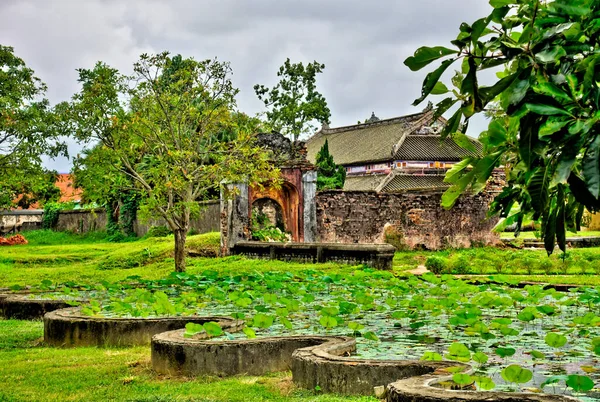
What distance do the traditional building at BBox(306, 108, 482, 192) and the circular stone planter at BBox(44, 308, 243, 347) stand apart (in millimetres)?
24239

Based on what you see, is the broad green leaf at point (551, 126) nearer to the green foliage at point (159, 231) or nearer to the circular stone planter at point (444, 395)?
the circular stone planter at point (444, 395)

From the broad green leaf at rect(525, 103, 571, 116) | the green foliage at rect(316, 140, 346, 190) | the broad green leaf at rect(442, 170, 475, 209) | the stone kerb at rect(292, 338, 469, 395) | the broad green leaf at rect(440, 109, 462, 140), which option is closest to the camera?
the broad green leaf at rect(525, 103, 571, 116)

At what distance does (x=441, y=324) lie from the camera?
6871 mm

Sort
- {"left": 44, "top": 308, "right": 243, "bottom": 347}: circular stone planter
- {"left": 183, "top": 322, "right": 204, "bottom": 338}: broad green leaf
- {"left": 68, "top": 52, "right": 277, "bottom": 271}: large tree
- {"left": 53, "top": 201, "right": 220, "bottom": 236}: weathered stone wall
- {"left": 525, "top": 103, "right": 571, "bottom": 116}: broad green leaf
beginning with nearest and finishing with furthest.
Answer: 1. {"left": 525, "top": 103, "right": 571, "bottom": 116}: broad green leaf
2. {"left": 183, "top": 322, "right": 204, "bottom": 338}: broad green leaf
3. {"left": 44, "top": 308, "right": 243, "bottom": 347}: circular stone planter
4. {"left": 68, "top": 52, "right": 277, "bottom": 271}: large tree
5. {"left": 53, "top": 201, "right": 220, "bottom": 236}: weathered stone wall

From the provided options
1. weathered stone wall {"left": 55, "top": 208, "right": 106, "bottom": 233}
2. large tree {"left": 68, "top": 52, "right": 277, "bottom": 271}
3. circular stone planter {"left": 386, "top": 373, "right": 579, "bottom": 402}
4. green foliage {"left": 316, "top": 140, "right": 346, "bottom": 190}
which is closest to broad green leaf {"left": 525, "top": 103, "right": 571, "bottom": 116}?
circular stone planter {"left": 386, "top": 373, "right": 579, "bottom": 402}

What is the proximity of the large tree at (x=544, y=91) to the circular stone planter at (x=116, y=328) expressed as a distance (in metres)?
4.31

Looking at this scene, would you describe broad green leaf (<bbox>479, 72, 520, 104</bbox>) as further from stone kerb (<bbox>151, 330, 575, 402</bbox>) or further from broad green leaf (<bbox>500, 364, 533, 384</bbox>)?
broad green leaf (<bbox>500, 364, 533, 384</bbox>)

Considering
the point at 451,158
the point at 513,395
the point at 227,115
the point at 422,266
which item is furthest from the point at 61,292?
the point at 451,158

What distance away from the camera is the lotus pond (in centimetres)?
461

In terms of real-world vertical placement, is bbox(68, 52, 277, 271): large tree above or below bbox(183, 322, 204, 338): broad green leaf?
above

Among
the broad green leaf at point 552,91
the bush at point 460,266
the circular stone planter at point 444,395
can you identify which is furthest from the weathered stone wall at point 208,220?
the broad green leaf at point 552,91

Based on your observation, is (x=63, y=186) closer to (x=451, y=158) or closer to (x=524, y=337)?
(x=451, y=158)

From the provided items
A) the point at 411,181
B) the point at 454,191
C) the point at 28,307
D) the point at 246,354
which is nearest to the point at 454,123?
the point at 454,191

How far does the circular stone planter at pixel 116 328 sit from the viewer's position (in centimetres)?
674
